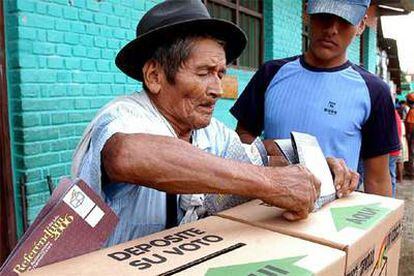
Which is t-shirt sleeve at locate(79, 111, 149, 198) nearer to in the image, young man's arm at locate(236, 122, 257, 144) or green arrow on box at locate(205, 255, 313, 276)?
green arrow on box at locate(205, 255, 313, 276)

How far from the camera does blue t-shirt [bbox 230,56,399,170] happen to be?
173 centimetres

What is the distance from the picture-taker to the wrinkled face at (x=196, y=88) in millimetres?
1246

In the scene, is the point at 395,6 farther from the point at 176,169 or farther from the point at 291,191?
the point at 176,169

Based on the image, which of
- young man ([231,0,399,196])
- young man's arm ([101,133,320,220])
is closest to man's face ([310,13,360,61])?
young man ([231,0,399,196])

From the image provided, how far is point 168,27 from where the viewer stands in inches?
46.9

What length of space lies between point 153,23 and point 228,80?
332 centimetres

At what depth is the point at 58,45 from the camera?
2.63 m

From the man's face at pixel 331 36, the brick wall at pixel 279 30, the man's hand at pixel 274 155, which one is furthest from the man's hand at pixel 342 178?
the brick wall at pixel 279 30

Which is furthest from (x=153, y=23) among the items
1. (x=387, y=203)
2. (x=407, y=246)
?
(x=407, y=246)

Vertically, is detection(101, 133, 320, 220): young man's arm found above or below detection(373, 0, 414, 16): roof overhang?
below

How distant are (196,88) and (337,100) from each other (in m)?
0.74

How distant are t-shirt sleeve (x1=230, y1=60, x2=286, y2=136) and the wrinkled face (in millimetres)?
685

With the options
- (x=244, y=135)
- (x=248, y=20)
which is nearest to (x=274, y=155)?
(x=244, y=135)

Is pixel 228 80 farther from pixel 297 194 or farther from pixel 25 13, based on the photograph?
pixel 297 194
